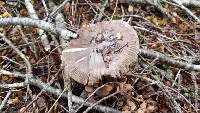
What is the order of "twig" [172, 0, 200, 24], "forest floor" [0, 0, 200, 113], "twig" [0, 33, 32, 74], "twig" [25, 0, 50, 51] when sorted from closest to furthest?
1. "forest floor" [0, 0, 200, 113]
2. "twig" [0, 33, 32, 74]
3. "twig" [25, 0, 50, 51]
4. "twig" [172, 0, 200, 24]

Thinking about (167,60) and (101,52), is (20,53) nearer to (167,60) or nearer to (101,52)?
(101,52)

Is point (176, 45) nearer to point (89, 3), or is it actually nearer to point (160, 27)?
point (160, 27)

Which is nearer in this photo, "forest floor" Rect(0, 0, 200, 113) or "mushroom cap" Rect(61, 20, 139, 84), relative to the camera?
"mushroom cap" Rect(61, 20, 139, 84)

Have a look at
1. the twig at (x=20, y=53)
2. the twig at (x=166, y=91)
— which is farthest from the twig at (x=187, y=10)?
the twig at (x=20, y=53)

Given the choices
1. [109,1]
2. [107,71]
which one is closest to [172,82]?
[107,71]

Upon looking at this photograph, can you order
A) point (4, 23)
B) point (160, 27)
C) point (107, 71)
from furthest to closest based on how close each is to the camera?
point (160, 27) → point (4, 23) → point (107, 71)

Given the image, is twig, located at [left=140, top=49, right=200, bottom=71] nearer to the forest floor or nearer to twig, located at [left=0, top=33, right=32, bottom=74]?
the forest floor

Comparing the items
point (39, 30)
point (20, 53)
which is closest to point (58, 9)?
point (39, 30)

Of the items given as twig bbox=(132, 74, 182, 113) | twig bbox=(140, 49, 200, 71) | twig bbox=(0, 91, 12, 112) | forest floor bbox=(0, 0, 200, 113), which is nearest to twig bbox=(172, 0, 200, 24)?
forest floor bbox=(0, 0, 200, 113)

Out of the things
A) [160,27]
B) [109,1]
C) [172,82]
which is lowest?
[172,82]
